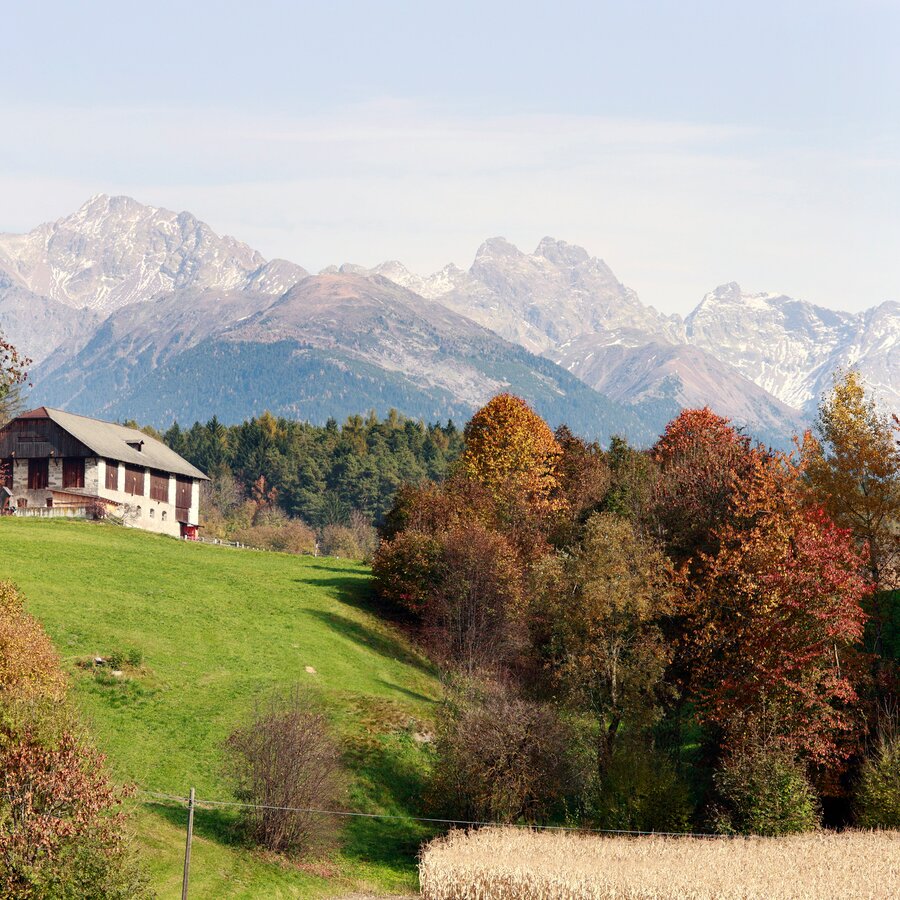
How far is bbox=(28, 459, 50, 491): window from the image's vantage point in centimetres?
12006

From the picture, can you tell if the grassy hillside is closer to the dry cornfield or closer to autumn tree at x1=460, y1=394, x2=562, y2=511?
the dry cornfield

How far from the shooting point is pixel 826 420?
283 ft

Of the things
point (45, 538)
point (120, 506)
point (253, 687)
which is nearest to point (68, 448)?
point (120, 506)

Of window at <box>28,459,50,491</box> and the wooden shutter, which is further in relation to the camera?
the wooden shutter

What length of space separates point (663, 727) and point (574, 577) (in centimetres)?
1119

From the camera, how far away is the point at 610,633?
70250mm

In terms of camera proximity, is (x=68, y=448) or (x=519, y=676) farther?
(x=68, y=448)

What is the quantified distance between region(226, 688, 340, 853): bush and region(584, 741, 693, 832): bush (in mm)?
13133

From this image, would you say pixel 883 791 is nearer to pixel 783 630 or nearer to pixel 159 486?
pixel 783 630

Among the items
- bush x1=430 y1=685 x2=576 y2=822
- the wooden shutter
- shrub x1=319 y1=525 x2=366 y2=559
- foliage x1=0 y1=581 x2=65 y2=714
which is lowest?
bush x1=430 y1=685 x2=576 y2=822

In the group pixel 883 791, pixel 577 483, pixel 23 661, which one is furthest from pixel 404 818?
pixel 577 483

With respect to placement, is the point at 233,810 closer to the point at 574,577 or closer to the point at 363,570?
the point at 574,577

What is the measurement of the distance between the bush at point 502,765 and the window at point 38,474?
68564mm

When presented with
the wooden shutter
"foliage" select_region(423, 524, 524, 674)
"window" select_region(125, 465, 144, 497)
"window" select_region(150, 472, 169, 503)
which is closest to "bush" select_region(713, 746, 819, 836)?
"foliage" select_region(423, 524, 524, 674)
